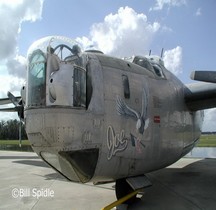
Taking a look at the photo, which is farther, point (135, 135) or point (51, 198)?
point (51, 198)

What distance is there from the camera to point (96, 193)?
9.91 metres

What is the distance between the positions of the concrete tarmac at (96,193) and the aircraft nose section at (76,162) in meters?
2.56

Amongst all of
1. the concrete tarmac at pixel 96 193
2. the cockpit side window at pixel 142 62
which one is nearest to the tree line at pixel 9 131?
the concrete tarmac at pixel 96 193

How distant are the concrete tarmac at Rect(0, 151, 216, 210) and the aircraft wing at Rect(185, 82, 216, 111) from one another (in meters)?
2.90

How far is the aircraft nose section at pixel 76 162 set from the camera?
5.48 m

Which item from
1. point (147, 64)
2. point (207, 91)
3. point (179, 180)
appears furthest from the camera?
point (179, 180)

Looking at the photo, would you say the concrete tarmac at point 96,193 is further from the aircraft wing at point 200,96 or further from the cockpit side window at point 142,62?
the cockpit side window at point 142,62

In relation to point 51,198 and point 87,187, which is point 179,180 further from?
point 51,198

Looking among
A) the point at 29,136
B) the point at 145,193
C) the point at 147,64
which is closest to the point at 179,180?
the point at 145,193

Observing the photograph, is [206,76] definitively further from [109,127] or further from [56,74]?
[56,74]

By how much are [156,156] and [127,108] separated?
1.88m

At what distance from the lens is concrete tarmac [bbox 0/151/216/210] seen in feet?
27.6

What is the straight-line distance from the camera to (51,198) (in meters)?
9.46
